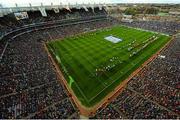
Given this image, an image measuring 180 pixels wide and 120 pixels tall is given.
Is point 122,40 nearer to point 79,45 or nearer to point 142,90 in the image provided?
point 79,45

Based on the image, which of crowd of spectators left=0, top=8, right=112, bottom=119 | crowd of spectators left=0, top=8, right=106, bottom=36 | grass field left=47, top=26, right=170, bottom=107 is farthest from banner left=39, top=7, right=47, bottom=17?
crowd of spectators left=0, top=8, right=112, bottom=119

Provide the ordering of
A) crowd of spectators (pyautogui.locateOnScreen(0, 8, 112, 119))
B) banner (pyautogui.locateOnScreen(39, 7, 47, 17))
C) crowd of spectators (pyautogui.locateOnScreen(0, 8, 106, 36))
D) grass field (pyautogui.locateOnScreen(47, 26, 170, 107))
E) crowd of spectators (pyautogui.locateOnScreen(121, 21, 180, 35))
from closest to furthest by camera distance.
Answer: crowd of spectators (pyautogui.locateOnScreen(0, 8, 112, 119)) → grass field (pyautogui.locateOnScreen(47, 26, 170, 107)) → crowd of spectators (pyautogui.locateOnScreen(0, 8, 106, 36)) → banner (pyautogui.locateOnScreen(39, 7, 47, 17)) → crowd of spectators (pyautogui.locateOnScreen(121, 21, 180, 35))

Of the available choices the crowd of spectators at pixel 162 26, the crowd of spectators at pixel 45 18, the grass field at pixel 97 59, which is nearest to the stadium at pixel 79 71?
the grass field at pixel 97 59

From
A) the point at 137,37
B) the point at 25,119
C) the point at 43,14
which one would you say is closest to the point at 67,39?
the point at 43,14

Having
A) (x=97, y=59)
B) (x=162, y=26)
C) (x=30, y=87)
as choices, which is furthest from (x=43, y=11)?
(x=162, y=26)

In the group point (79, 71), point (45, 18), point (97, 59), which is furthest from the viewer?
point (45, 18)

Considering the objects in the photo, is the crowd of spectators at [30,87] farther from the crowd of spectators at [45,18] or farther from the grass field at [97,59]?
the crowd of spectators at [45,18]

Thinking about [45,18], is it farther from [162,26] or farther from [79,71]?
[162,26]

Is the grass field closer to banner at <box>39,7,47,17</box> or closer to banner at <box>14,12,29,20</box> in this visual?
banner at <box>14,12,29,20</box>
